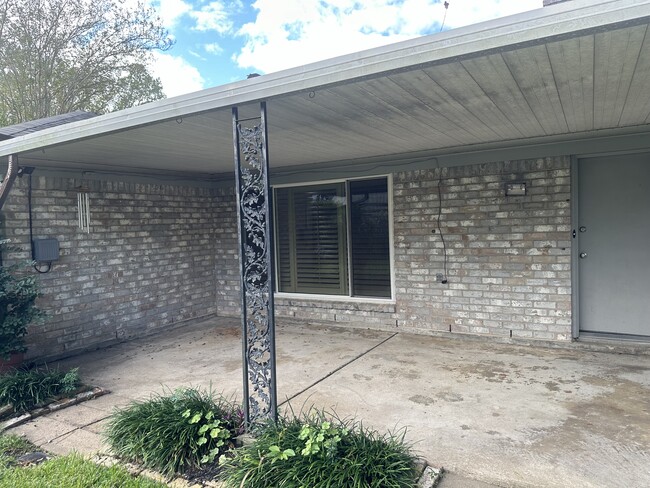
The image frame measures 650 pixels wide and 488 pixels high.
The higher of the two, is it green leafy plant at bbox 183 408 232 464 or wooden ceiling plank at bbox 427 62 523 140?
wooden ceiling plank at bbox 427 62 523 140

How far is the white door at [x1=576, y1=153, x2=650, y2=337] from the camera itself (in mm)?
4766

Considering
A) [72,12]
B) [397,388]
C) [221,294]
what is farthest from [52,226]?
[72,12]

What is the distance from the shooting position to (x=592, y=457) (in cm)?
276

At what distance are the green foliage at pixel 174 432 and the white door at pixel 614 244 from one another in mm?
4076

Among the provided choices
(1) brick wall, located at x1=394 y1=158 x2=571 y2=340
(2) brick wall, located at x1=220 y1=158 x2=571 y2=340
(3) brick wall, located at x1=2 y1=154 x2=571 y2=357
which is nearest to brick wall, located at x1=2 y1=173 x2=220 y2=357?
(3) brick wall, located at x1=2 y1=154 x2=571 y2=357

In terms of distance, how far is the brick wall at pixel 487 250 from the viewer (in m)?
4.99

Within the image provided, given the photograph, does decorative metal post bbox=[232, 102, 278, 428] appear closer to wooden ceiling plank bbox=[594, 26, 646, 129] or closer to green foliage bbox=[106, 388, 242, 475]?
green foliage bbox=[106, 388, 242, 475]

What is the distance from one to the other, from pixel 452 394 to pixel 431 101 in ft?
7.85

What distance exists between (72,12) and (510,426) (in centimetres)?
1185

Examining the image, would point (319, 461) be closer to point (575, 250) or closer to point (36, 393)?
point (36, 393)

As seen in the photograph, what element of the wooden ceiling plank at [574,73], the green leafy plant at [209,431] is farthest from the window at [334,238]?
the green leafy plant at [209,431]

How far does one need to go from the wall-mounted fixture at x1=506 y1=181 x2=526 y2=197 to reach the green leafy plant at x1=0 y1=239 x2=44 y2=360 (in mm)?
5011

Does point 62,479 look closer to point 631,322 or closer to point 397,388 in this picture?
point 397,388

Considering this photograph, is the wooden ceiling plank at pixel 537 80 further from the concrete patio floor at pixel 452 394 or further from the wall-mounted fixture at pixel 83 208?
the wall-mounted fixture at pixel 83 208
